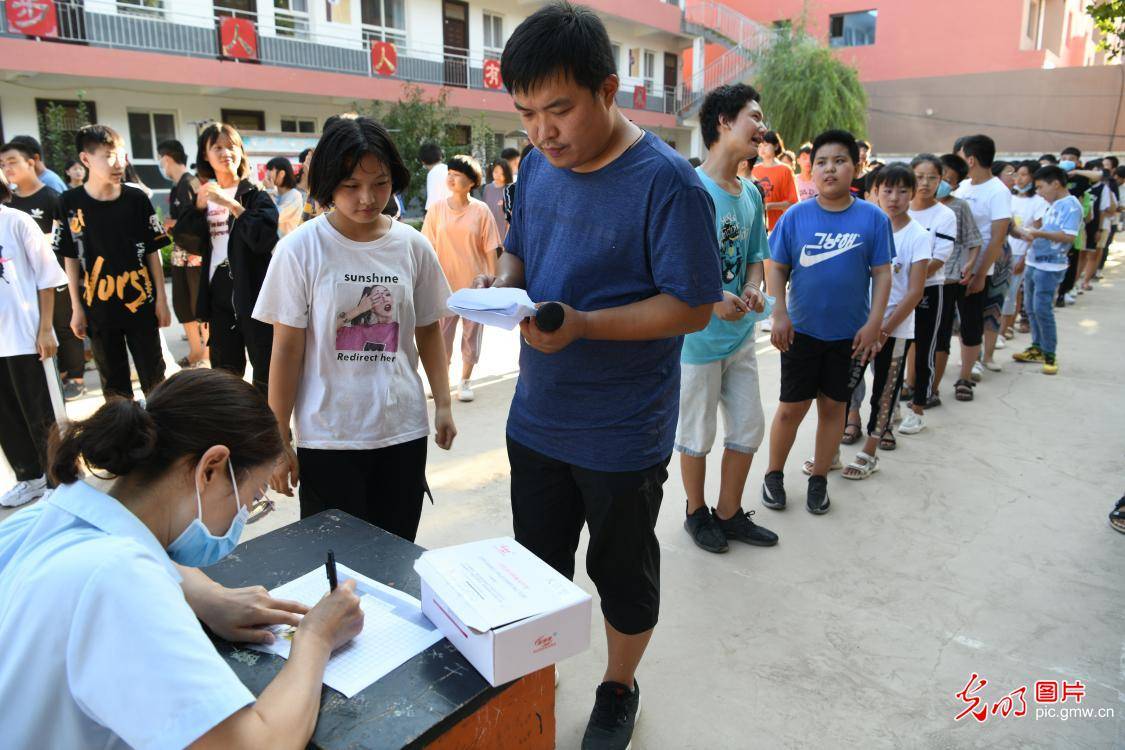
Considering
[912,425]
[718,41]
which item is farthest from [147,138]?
[718,41]

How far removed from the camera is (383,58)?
53.6 feet

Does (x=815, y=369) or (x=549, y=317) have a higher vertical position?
(x=549, y=317)

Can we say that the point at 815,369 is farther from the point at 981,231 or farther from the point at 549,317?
the point at 981,231

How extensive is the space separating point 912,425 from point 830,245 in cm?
179

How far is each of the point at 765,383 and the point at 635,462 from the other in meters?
3.98

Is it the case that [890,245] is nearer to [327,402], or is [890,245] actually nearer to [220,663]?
[327,402]

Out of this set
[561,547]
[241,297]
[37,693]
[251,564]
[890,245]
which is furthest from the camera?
[241,297]

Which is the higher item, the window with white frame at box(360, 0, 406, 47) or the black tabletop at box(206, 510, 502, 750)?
the window with white frame at box(360, 0, 406, 47)

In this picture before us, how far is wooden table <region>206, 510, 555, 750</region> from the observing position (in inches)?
44.6

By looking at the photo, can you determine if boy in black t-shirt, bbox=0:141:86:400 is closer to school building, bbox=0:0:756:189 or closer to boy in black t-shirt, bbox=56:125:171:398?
boy in black t-shirt, bbox=56:125:171:398

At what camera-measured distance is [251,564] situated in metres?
1.58

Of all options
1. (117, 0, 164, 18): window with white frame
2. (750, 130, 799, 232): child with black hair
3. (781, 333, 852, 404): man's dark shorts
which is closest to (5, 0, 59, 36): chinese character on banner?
(117, 0, 164, 18): window with white frame

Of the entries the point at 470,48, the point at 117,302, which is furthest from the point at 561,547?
the point at 470,48

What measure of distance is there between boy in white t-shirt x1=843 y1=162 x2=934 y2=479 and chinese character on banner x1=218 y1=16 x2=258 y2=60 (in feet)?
44.6
